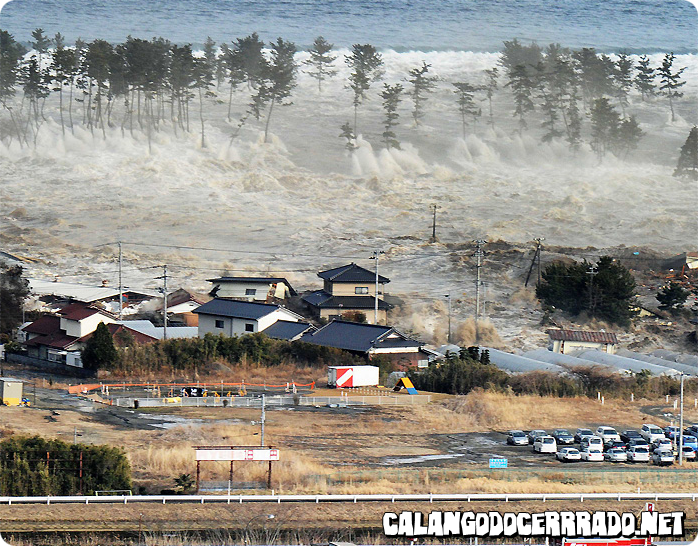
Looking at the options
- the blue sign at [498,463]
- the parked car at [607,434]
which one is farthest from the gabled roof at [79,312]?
the blue sign at [498,463]

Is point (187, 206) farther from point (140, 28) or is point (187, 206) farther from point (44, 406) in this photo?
point (44, 406)

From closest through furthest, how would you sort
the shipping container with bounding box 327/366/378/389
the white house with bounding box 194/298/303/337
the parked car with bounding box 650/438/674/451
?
the parked car with bounding box 650/438/674/451 → the shipping container with bounding box 327/366/378/389 → the white house with bounding box 194/298/303/337

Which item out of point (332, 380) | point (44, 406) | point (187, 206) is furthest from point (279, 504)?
point (187, 206)

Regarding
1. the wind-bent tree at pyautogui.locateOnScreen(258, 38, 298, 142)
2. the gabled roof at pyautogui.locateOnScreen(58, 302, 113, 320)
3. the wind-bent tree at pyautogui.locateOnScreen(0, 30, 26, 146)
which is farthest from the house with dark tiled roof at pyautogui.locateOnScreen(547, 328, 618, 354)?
the wind-bent tree at pyautogui.locateOnScreen(0, 30, 26, 146)

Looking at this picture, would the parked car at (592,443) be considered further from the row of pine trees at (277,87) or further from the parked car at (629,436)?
the row of pine trees at (277,87)

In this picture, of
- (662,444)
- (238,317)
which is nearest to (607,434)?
(662,444)

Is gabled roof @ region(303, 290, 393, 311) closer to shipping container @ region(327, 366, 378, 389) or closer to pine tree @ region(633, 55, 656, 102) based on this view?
shipping container @ region(327, 366, 378, 389)
